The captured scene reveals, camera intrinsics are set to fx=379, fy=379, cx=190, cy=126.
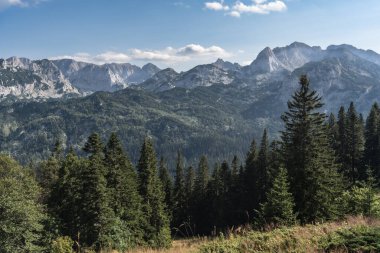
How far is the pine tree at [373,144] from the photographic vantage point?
7316cm

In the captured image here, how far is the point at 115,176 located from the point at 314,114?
27.3 m

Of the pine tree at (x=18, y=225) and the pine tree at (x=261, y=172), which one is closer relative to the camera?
the pine tree at (x=18, y=225)

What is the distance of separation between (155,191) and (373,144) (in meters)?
45.7

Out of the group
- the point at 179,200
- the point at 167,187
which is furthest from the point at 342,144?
the point at 167,187

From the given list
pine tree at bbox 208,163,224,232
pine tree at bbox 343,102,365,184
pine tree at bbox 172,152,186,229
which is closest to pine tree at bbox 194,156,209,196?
pine tree at bbox 208,163,224,232

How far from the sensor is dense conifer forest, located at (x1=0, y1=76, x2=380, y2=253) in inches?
1398

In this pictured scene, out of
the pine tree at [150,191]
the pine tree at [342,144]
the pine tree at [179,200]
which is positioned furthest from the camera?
the pine tree at [179,200]

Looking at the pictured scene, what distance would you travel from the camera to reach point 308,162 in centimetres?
3859

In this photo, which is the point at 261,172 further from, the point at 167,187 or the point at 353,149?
the point at 167,187

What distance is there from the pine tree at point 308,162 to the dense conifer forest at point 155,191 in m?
0.10

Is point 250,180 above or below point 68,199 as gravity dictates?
below

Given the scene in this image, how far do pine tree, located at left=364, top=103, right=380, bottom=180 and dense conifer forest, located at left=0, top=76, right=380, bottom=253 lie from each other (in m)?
0.20

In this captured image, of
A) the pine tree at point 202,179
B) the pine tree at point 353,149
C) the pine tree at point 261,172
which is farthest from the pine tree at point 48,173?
the pine tree at point 353,149

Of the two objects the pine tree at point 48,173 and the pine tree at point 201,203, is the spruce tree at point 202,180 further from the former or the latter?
the pine tree at point 48,173
